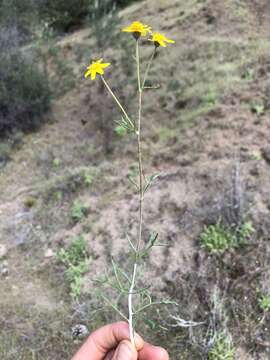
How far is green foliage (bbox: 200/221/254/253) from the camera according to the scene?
11.3 feet

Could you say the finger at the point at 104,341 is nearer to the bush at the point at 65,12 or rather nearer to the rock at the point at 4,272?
the rock at the point at 4,272

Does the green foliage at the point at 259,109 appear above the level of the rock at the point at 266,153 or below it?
above

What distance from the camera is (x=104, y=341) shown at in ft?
6.14

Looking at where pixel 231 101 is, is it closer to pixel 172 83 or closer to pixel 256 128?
pixel 256 128

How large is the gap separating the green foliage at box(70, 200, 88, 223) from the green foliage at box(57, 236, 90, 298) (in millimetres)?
374

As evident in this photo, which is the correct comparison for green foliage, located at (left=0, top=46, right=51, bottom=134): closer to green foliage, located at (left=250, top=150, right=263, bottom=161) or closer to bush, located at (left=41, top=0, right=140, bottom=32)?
bush, located at (left=41, top=0, right=140, bottom=32)

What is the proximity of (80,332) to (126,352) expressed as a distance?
6.33ft

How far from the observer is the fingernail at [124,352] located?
1581 mm

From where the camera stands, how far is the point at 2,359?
334 centimetres

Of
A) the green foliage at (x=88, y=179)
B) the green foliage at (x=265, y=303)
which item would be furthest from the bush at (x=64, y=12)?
the green foliage at (x=265, y=303)

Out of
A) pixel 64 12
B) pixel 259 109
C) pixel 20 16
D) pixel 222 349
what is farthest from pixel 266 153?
pixel 64 12

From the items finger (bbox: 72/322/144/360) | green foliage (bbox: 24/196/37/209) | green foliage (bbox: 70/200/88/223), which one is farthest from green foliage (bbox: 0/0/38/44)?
finger (bbox: 72/322/144/360)

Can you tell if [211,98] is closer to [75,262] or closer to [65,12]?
[75,262]

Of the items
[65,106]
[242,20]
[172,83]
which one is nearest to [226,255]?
[172,83]
